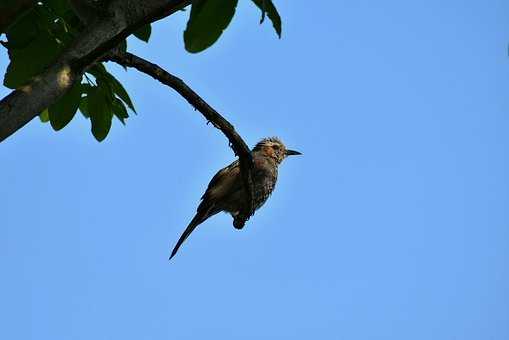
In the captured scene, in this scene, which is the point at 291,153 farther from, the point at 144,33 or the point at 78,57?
the point at 78,57

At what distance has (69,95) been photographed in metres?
2.84

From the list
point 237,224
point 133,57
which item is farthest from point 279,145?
point 133,57

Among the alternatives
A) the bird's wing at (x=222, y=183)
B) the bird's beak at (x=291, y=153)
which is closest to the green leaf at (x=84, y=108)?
the bird's wing at (x=222, y=183)

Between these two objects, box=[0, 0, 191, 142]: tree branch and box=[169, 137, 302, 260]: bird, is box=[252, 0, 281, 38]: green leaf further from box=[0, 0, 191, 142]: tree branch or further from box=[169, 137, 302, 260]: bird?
box=[169, 137, 302, 260]: bird

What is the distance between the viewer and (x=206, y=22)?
7.96 feet

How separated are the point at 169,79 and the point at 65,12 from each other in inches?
21.8

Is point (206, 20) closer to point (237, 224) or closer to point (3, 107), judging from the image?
point (3, 107)

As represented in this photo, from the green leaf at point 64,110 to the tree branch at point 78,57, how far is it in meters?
0.77

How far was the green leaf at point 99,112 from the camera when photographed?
2.88 m

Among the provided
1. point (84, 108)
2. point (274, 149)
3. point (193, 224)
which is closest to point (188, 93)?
point (84, 108)

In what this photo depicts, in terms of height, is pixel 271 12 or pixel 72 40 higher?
pixel 271 12

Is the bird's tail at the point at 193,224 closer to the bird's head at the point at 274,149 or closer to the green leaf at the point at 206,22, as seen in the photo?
the bird's head at the point at 274,149

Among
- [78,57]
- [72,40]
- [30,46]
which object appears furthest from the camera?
[30,46]

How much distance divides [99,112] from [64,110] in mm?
144
